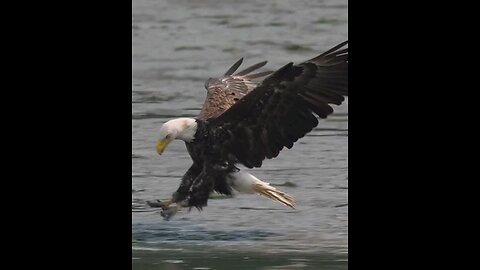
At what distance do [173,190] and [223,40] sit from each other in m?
3.27

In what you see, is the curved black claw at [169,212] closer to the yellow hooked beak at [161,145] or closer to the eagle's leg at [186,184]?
the eagle's leg at [186,184]

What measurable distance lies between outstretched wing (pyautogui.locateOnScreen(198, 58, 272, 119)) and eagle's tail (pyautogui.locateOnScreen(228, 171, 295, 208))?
47 centimetres

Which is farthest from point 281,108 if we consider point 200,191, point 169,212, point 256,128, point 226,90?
point 226,90

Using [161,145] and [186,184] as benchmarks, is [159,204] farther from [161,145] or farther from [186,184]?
[161,145]

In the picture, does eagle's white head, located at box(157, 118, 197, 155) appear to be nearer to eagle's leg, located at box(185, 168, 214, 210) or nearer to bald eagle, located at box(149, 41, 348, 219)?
bald eagle, located at box(149, 41, 348, 219)

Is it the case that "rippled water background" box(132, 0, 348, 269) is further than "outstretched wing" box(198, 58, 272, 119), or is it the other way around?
"outstretched wing" box(198, 58, 272, 119)

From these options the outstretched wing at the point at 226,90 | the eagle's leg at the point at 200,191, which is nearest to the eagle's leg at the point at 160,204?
the eagle's leg at the point at 200,191

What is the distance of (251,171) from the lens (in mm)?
8250

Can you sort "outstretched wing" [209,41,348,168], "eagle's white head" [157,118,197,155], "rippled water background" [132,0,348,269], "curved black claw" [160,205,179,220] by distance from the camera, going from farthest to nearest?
"eagle's white head" [157,118,197,155], "curved black claw" [160,205,179,220], "outstretched wing" [209,41,348,168], "rippled water background" [132,0,348,269]

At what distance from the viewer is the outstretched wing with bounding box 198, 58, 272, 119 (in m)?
7.95

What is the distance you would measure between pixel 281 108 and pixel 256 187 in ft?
1.66

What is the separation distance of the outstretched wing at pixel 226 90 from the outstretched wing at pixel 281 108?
17.9 inches

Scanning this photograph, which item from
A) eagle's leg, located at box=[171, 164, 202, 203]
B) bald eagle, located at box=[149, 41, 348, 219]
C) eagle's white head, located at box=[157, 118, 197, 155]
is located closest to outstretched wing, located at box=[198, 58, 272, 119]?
bald eagle, located at box=[149, 41, 348, 219]
